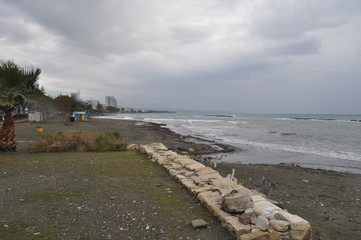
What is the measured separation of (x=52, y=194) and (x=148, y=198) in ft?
7.75

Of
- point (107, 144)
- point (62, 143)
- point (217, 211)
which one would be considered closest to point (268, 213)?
point (217, 211)

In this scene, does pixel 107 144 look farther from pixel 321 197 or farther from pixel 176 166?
pixel 321 197

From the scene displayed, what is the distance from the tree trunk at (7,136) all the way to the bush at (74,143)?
2.92 ft

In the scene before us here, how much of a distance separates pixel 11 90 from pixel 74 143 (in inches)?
148

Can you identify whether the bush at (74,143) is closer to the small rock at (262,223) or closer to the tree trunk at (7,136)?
the tree trunk at (7,136)

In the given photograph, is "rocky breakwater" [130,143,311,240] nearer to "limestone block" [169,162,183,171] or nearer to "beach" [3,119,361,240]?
"beach" [3,119,361,240]

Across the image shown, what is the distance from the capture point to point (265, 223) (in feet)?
13.0

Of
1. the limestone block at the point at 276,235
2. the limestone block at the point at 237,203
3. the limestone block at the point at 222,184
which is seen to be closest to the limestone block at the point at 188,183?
the limestone block at the point at 222,184

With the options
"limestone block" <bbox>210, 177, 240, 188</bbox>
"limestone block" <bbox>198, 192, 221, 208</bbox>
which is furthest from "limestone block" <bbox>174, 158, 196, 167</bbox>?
"limestone block" <bbox>198, 192, 221, 208</bbox>

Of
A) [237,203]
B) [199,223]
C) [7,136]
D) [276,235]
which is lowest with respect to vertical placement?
[199,223]

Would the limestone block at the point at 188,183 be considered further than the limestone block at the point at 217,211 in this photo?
Yes

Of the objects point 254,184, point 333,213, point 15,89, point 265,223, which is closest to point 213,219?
point 265,223

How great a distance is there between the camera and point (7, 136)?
37.2 feet

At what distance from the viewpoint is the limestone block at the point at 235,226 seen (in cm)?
394
